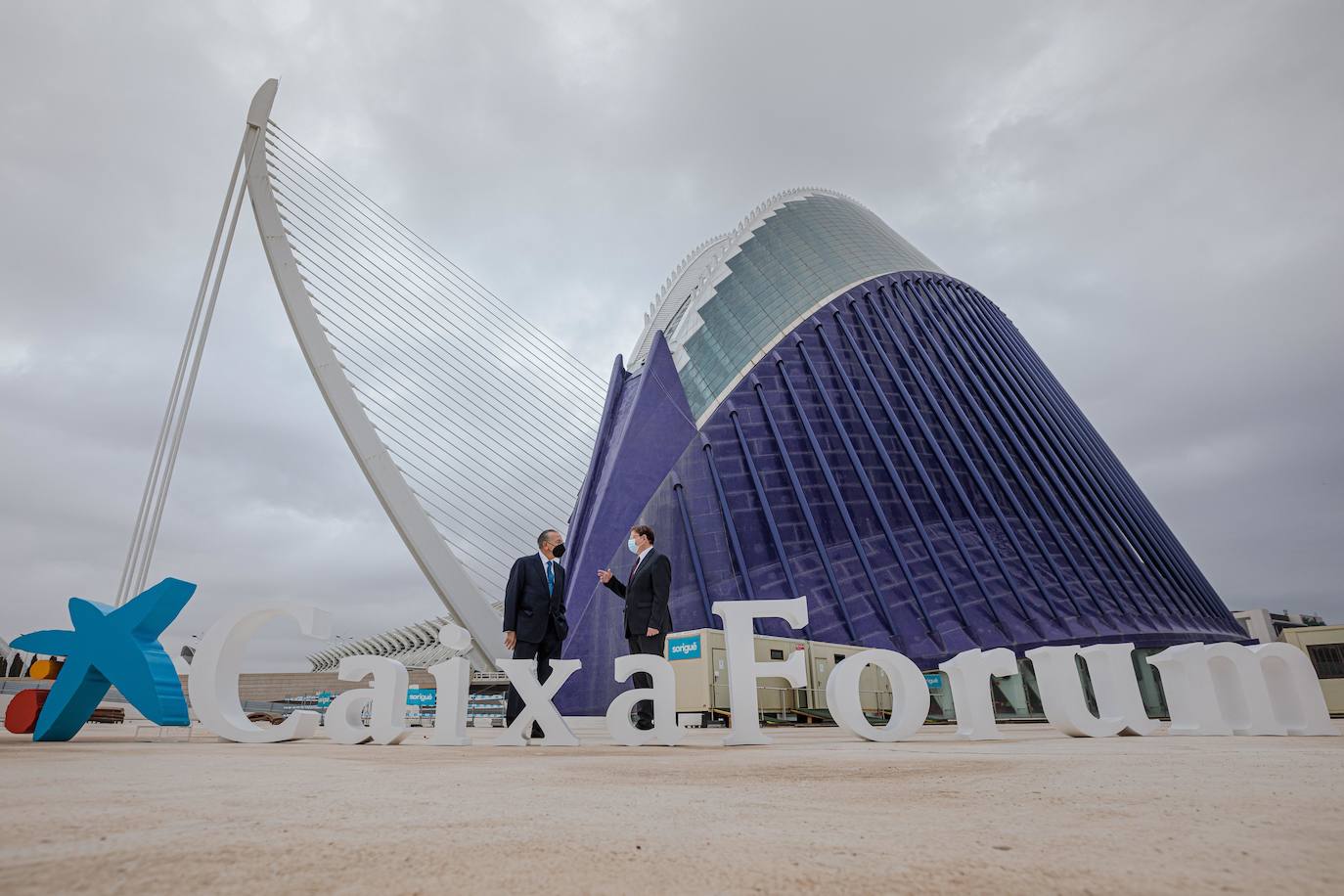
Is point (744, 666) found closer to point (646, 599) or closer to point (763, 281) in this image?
point (646, 599)

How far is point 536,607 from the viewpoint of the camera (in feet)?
26.1

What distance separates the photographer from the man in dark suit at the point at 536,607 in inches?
310

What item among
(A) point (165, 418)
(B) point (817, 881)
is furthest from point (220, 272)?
(B) point (817, 881)

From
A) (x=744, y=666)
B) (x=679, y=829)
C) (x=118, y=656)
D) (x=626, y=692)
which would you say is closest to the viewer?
(x=679, y=829)

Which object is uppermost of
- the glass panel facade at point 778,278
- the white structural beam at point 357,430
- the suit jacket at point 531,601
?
the glass panel facade at point 778,278

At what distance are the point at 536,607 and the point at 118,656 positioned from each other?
4.02 metres

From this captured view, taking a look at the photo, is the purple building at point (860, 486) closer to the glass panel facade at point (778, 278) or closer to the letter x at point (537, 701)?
the glass panel facade at point (778, 278)

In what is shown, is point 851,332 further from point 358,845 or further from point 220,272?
point 358,845

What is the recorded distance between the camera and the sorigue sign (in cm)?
679

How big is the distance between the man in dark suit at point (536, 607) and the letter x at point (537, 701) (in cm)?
83

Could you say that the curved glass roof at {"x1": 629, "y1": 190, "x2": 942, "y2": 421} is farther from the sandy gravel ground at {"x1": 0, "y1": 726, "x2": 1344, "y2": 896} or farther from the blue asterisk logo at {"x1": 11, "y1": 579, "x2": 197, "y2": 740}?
the sandy gravel ground at {"x1": 0, "y1": 726, "x2": 1344, "y2": 896}

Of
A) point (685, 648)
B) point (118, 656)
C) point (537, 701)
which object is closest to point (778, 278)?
point (685, 648)

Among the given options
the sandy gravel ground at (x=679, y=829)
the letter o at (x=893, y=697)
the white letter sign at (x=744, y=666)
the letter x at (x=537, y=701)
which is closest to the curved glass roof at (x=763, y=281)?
the white letter sign at (x=744, y=666)

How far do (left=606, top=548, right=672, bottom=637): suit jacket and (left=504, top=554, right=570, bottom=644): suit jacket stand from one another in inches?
28.1
